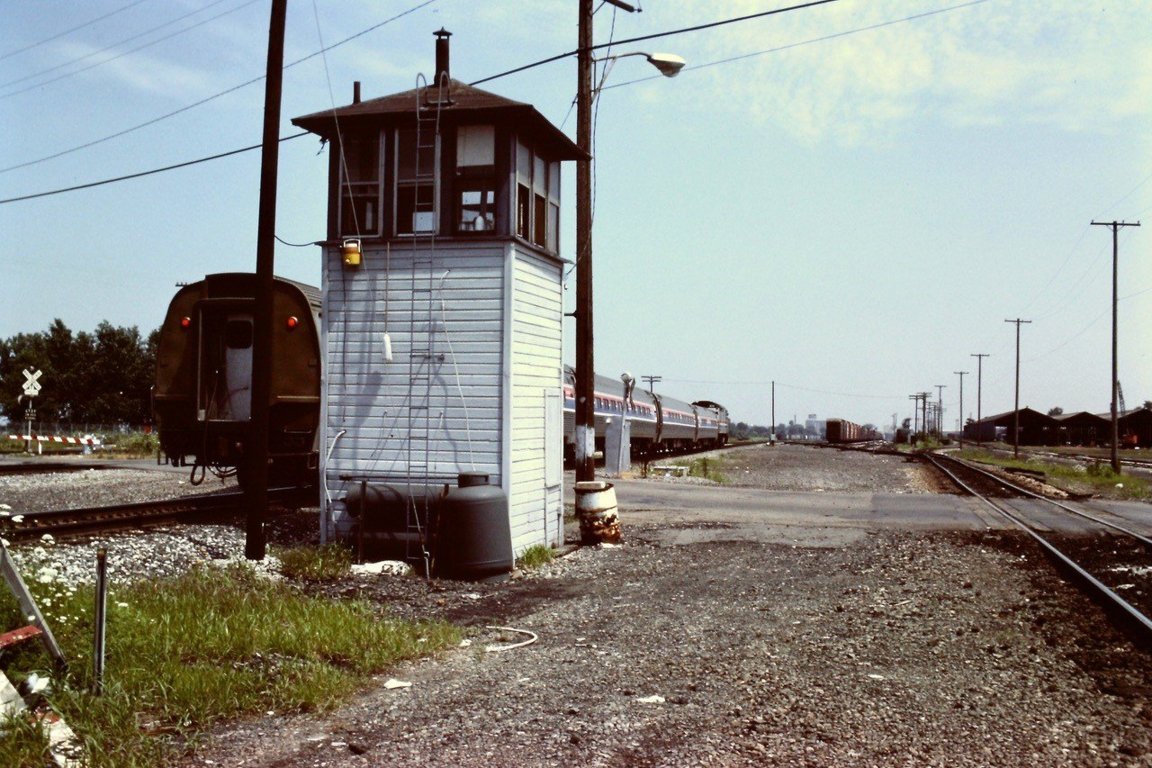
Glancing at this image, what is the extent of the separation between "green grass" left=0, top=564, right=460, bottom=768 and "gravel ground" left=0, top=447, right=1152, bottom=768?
26 cm

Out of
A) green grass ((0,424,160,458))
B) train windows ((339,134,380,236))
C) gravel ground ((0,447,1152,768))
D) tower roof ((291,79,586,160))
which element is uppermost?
tower roof ((291,79,586,160))

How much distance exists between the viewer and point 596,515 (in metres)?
13.5

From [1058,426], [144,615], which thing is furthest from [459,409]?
[1058,426]

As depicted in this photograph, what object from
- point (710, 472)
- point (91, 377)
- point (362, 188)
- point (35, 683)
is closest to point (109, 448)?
point (710, 472)

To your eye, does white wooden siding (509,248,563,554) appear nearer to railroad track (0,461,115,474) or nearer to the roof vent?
the roof vent

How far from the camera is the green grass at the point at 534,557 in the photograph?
11743 mm

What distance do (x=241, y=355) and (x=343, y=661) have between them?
336 inches

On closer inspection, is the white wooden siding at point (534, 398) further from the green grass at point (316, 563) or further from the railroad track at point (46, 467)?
the railroad track at point (46, 467)

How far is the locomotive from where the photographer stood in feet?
44.7

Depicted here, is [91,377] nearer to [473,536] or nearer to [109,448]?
[109,448]

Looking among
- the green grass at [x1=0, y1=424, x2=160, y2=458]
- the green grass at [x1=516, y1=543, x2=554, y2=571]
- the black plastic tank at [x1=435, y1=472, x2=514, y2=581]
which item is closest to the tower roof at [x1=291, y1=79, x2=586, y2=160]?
the black plastic tank at [x1=435, y1=472, x2=514, y2=581]

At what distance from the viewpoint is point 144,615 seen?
274 inches

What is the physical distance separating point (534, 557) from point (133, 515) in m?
5.97

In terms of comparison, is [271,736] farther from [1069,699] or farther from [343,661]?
[1069,699]
